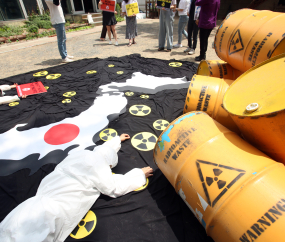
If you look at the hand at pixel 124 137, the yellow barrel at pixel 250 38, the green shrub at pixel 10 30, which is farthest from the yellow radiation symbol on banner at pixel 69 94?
the green shrub at pixel 10 30

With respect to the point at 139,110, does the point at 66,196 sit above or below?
→ above

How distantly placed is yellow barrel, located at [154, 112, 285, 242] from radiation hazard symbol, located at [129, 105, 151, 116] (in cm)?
134

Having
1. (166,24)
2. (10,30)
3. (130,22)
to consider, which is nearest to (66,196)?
(166,24)

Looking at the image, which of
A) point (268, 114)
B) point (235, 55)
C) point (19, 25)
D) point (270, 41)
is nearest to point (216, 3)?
point (235, 55)

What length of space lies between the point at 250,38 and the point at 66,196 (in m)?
2.32

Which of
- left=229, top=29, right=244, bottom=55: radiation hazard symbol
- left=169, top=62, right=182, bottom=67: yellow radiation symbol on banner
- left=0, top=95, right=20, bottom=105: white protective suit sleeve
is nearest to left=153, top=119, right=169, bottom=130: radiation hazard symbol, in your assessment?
left=229, top=29, right=244, bottom=55: radiation hazard symbol

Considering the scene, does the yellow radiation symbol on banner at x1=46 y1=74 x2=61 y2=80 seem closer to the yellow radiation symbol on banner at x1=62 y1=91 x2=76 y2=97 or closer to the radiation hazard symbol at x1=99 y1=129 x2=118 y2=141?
the yellow radiation symbol on banner at x1=62 y1=91 x2=76 y2=97

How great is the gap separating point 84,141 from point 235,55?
6.98 ft

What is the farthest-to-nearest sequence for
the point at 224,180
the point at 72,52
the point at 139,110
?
the point at 72,52 < the point at 139,110 < the point at 224,180

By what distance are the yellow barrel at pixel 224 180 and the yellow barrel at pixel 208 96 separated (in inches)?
19.1

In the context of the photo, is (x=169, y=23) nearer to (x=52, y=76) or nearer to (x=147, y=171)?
(x=52, y=76)

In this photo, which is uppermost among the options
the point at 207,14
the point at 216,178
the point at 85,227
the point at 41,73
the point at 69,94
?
the point at 207,14

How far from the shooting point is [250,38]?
185 centimetres

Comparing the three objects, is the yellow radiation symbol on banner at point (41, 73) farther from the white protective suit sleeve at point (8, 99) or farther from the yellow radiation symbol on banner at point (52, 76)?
the white protective suit sleeve at point (8, 99)
